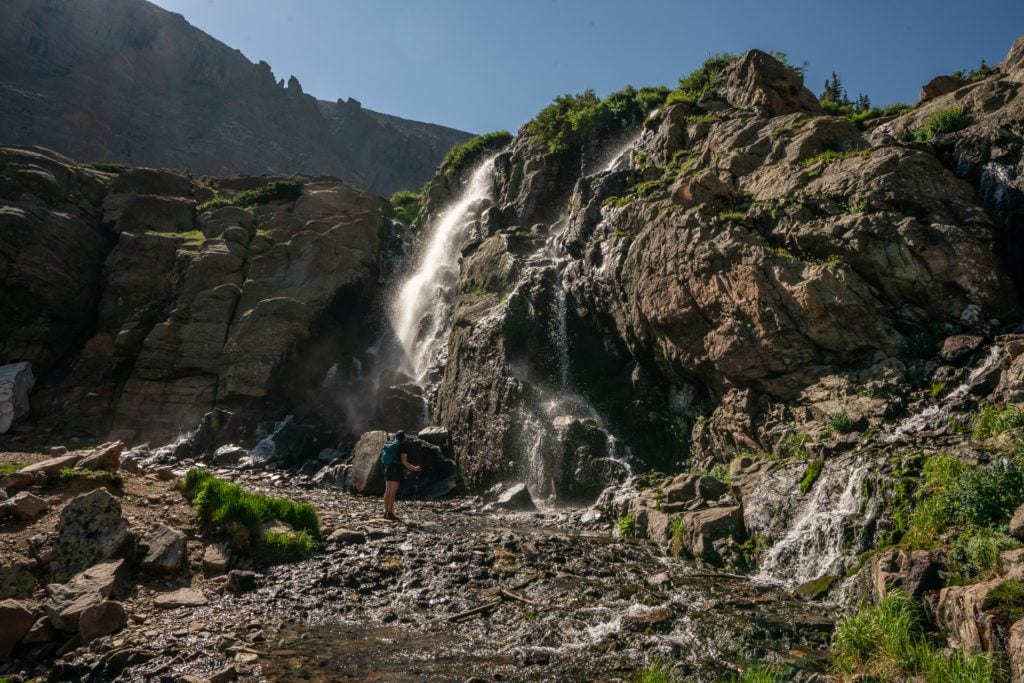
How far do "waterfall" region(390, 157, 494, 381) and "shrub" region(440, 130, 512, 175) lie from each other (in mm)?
2558

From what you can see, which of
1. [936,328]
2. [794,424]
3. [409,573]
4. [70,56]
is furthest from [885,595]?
[70,56]

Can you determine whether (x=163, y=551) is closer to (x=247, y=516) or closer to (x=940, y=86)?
(x=247, y=516)

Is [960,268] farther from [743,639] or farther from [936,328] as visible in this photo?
[743,639]

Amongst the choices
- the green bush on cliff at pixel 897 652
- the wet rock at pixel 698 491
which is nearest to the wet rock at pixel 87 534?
the green bush on cliff at pixel 897 652

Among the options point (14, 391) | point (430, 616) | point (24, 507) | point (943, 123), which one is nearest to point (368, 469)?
point (24, 507)

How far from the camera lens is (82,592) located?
772 centimetres

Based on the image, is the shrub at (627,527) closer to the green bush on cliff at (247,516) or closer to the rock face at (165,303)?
the green bush on cliff at (247,516)

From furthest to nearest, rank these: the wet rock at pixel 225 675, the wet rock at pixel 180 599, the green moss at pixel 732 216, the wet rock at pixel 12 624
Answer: the green moss at pixel 732 216
the wet rock at pixel 180 599
the wet rock at pixel 12 624
the wet rock at pixel 225 675

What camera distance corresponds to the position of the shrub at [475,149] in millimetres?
49031

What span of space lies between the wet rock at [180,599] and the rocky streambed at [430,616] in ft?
0.09

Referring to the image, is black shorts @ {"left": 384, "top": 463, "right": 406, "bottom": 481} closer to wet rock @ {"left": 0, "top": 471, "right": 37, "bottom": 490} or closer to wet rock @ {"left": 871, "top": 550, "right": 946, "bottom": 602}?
wet rock @ {"left": 0, "top": 471, "right": 37, "bottom": 490}

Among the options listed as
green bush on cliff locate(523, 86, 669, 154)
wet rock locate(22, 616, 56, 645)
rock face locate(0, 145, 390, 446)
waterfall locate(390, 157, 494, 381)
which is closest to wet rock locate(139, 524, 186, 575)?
wet rock locate(22, 616, 56, 645)

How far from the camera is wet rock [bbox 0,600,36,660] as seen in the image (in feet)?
22.1

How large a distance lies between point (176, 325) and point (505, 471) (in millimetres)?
23479
